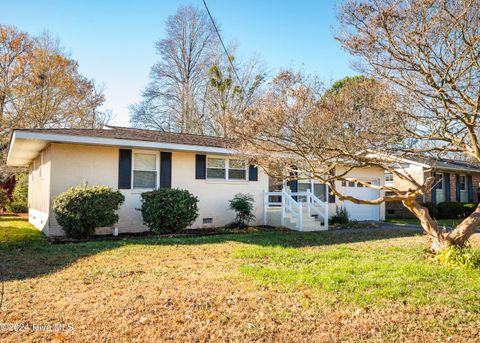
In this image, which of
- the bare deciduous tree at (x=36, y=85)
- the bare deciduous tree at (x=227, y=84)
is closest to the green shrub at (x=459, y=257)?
the bare deciduous tree at (x=227, y=84)

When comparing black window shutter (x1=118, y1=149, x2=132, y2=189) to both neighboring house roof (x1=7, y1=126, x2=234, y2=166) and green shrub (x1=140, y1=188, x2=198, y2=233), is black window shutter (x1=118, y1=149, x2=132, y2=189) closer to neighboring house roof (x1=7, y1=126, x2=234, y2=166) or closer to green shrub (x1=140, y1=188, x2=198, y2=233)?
neighboring house roof (x1=7, y1=126, x2=234, y2=166)

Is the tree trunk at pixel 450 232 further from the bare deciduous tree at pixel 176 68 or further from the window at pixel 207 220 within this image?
the bare deciduous tree at pixel 176 68

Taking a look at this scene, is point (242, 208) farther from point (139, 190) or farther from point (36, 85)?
point (36, 85)

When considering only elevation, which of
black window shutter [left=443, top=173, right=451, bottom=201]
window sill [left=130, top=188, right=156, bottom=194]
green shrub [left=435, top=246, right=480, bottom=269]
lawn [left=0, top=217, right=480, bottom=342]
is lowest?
lawn [left=0, top=217, right=480, bottom=342]

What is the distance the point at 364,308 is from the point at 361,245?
17.2 ft

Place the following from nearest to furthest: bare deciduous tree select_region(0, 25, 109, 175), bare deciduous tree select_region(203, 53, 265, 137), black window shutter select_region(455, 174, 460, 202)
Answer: bare deciduous tree select_region(0, 25, 109, 175) < black window shutter select_region(455, 174, 460, 202) < bare deciduous tree select_region(203, 53, 265, 137)

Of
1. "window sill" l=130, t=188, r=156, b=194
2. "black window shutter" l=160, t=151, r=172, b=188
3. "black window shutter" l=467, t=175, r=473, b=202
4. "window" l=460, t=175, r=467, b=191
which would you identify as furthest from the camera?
"black window shutter" l=467, t=175, r=473, b=202

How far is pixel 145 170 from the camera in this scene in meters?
12.1

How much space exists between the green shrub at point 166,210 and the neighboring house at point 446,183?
13795mm

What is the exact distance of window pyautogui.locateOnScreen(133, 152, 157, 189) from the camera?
12.0 meters

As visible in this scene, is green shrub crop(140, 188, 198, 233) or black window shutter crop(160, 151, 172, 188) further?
black window shutter crop(160, 151, 172, 188)

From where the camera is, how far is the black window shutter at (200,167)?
1298 centimetres

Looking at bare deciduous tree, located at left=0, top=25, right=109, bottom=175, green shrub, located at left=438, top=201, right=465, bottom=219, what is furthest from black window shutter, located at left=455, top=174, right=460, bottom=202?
bare deciduous tree, located at left=0, top=25, right=109, bottom=175

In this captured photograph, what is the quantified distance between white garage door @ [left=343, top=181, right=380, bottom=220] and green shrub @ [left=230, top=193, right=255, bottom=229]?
5.92 metres
